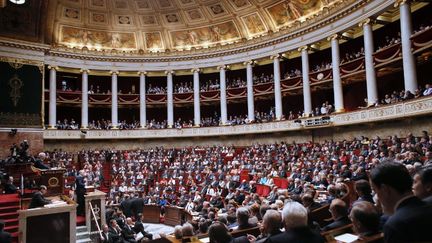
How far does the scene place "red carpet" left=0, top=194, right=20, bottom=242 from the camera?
9464mm

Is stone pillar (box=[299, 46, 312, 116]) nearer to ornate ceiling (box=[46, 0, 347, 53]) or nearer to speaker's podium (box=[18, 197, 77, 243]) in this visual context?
ornate ceiling (box=[46, 0, 347, 53])

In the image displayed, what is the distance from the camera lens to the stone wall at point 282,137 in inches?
624

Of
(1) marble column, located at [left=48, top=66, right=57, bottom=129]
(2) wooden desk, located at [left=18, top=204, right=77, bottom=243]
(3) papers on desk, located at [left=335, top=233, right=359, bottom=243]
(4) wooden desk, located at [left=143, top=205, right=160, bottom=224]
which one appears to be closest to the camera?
(3) papers on desk, located at [left=335, top=233, right=359, bottom=243]

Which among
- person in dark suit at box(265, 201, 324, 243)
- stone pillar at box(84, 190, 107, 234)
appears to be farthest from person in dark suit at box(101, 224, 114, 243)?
person in dark suit at box(265, 201, 324, 243)

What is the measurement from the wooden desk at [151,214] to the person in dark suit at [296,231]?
556 inches

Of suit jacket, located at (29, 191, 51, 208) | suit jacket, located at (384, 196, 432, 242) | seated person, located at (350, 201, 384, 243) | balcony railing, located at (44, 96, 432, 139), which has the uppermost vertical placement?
balcony railing, located at (44, 96, 432, 139)

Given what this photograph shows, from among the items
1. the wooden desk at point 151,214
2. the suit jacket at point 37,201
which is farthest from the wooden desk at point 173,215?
the suit jacket at point 37,201

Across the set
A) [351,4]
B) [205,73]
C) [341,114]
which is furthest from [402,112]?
[205,73]

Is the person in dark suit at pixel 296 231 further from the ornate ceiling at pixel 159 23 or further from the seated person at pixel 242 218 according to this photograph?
the ornate ceiling at pixel 159 23

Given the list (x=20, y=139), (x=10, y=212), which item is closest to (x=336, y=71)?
(x=10, y=212)

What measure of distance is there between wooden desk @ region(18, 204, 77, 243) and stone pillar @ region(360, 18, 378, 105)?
54.6 feet

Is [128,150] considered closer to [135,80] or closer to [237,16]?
[135,80]

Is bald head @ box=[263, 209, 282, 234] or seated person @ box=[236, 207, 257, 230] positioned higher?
bald head @ box=[263, 209, 282, 234]

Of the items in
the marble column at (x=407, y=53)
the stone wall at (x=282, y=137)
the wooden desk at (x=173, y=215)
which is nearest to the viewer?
the wooden desk at (x=173, y=215)
